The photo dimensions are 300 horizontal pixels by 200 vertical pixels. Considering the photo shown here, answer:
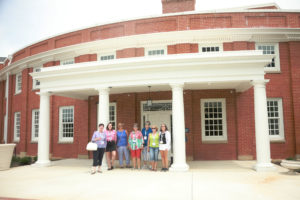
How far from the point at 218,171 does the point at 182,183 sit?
8.17 feet

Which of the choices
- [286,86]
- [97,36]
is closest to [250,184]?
[286,86]

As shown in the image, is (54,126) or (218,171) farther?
(54,126)

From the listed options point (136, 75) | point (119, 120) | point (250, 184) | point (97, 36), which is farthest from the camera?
point (97, 36)

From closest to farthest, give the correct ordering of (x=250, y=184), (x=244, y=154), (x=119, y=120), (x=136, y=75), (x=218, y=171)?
(x=250, y=184), (x=218, y=171), (x=136, y=75), (x=244, y=154), (x=119, y=120)

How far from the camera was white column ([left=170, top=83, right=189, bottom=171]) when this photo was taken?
9000 mm

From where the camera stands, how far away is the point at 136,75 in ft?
31.7

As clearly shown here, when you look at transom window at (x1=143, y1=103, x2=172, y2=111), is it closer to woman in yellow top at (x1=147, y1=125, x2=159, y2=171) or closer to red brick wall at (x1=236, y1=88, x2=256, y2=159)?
red brick wall at (x1=236, y1=88, x2=256, y2=159)

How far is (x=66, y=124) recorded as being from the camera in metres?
14.9

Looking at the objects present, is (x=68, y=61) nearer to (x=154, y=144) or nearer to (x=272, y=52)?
(x=154, y=144)

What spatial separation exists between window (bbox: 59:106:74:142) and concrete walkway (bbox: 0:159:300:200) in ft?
18.9

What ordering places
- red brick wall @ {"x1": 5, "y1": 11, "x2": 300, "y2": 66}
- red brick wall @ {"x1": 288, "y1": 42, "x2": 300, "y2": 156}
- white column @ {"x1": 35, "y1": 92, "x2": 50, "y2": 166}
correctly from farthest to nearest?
red brick wall @ {"x1": 5, "y1": 11, "x2": 300, "y2": 66} < red brick wall @ {"x1": 288, "y1": 42, "x2": 300, "y2": 156} < white column @ {"x1": 35, "y1": 92, "x2": 50, "y2": 166}

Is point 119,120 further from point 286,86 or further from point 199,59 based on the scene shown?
point 286,86

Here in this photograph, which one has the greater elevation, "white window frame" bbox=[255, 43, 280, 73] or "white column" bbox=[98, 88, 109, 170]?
"white window frame" bbox=[255, 43, 280, 73]

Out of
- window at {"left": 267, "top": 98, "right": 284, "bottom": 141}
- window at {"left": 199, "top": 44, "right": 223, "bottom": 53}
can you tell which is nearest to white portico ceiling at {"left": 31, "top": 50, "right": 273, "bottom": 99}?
window at {"left": 199, "top": 44, "right": 223, "bottom": 53}
